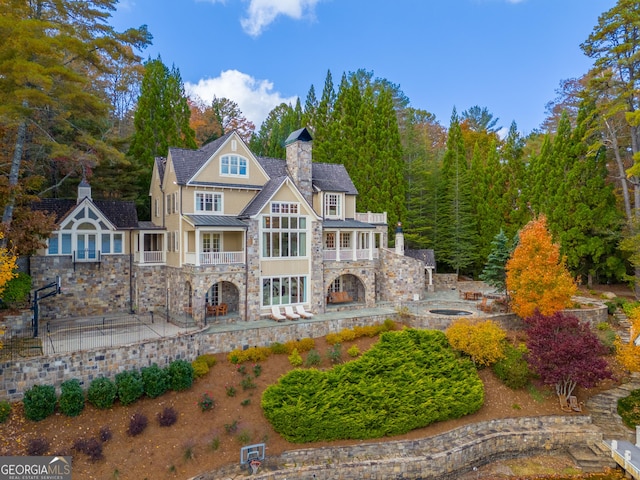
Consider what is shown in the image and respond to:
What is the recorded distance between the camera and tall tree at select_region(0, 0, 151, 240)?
1588 centimetres

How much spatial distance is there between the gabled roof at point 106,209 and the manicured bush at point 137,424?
12.9 metres

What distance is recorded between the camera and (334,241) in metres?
27.1

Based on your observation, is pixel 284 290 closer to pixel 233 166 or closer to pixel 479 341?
pixel 233 166

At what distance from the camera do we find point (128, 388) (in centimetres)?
1469

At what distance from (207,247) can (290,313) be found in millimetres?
6224

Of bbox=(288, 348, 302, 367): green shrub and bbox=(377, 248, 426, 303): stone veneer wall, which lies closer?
bbox=(288, 348, 302, 367): green shrub

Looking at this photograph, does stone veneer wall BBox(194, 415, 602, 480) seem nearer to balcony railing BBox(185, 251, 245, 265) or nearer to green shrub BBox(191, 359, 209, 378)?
green shrub BBox(191, 359, 209, 378)

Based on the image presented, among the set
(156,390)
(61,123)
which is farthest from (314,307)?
(61,123)

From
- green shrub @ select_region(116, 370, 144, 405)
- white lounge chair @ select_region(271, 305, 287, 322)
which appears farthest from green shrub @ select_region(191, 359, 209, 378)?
white lounge chair @ select_region(271, 305, 287, 322)

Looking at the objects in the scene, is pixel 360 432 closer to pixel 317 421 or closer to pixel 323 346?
pixel 317 421

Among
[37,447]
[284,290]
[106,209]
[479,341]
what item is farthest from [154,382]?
[479,341]

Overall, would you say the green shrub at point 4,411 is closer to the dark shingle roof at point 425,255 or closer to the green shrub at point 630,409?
the green shrub at point 630,409

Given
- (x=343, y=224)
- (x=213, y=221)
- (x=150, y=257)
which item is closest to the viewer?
(x=213, y=221)

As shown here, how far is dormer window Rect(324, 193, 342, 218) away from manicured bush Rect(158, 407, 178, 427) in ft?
52.6
